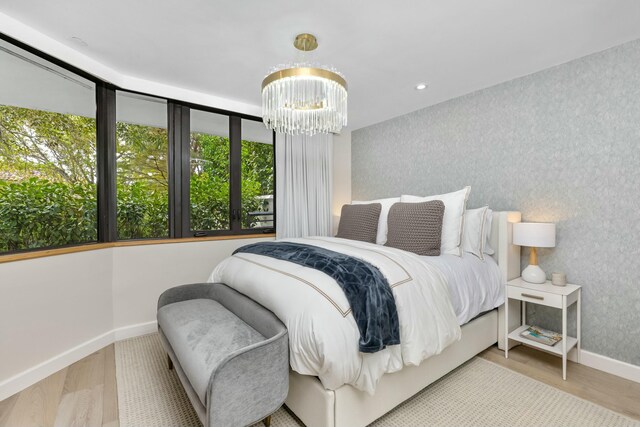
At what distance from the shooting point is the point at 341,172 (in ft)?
14.5

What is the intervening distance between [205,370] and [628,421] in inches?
90.6

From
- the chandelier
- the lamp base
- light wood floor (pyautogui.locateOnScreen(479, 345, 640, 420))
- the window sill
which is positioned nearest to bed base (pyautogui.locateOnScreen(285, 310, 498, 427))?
light wood floor (pyautogui.locateOnScreen(479, 345, 640, 420))

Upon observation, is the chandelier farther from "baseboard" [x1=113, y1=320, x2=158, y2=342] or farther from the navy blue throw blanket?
"baseboard" [x1=113, y1=320, x2=158, y2=342]

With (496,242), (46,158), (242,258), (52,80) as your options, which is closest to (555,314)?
(496,242)

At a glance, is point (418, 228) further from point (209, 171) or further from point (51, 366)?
point (51, 366)

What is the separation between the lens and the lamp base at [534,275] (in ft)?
7.77

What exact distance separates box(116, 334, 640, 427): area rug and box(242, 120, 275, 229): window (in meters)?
1.82

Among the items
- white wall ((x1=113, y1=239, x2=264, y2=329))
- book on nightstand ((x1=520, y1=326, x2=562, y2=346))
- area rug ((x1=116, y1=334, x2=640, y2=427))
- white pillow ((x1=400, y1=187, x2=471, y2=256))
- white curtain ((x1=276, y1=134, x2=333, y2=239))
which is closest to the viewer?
area rug ((x1=116, y1=334, x2=640, y2=427))

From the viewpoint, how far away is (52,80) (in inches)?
90.7

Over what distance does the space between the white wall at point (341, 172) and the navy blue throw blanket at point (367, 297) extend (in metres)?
2.49

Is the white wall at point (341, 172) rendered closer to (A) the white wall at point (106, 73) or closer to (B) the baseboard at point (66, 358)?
(A) the white wall at point (106, 73)

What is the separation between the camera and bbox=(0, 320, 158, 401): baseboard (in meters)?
1.89

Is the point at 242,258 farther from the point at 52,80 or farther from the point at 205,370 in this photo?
the point at 52,80

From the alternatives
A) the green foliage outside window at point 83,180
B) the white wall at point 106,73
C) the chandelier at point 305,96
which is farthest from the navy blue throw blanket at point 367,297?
the white wall at point 106,73
